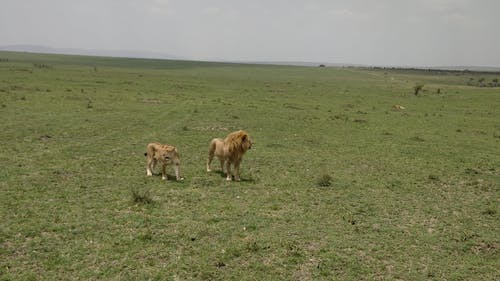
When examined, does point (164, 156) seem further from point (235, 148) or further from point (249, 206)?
point (249, 206)

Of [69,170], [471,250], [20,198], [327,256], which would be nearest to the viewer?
[327,256]

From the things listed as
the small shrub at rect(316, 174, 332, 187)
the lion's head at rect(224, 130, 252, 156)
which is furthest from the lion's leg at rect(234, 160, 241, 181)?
the small shrub at rect(316, 174, 332, 187)

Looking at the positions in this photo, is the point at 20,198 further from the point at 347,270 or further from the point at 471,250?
the point at 471,250

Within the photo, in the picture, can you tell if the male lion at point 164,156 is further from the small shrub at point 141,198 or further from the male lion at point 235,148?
the small shrub at point 141,198

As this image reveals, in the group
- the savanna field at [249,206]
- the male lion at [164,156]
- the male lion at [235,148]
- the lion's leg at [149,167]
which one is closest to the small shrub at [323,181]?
the savanna field at [249,206]

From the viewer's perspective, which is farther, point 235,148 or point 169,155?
point 235,148

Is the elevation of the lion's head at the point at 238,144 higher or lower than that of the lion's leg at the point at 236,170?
higher

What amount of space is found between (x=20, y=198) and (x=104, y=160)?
15.3 feet

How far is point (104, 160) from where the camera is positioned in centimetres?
1549

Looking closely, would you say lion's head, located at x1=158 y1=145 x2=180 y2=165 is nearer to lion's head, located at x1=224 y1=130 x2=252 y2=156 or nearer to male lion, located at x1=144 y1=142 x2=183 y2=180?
male lion, located at x1=144 y1=142 x2=183 y2=180

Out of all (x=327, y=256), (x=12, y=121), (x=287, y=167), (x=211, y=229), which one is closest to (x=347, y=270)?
(x=327, y=256)

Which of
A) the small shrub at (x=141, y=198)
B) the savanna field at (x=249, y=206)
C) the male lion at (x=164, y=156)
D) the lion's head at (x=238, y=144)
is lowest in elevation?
the savanna field at (x=249, y=206)

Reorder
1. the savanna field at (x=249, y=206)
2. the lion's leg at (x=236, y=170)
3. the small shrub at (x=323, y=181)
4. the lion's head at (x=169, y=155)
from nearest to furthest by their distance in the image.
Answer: the savanna field at (x=249, y=206)
the lion's head at (x=169, y=155)
the lion's leg at (x=236, y=170)
the small shrub at (x=323, y=181)

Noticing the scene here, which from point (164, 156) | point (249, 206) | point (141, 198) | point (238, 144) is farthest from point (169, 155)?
point (249, 206)
